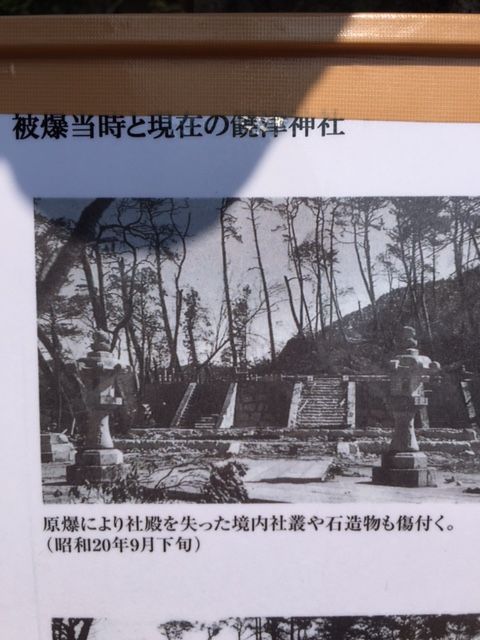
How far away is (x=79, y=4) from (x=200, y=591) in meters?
1.84

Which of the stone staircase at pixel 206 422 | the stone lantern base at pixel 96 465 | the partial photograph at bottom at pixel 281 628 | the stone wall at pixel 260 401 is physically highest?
the stone wall at pixel 260 401

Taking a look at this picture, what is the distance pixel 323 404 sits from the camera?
4.45 feet

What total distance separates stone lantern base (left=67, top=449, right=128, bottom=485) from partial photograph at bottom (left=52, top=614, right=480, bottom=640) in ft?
0.93

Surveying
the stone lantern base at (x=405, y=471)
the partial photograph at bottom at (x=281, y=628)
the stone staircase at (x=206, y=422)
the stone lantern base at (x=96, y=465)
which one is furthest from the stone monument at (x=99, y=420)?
the stone lantern base at (x=405, y=471)

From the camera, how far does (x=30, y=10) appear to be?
2285 millimetres

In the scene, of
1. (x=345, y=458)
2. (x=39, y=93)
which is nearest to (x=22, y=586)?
(x=345, y=458)

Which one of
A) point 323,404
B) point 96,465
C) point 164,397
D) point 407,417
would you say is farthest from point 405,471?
point 96,465

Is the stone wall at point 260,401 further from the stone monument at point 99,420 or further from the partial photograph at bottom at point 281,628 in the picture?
the partial photograph at bottom at point 281,628

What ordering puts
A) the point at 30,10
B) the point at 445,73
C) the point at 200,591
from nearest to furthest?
the point at 445,73
the point at 200,591
the point at 30,10

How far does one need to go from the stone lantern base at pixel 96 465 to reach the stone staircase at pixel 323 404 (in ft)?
1.19

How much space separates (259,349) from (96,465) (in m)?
0.39

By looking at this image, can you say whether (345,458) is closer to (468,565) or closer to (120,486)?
(468,565)

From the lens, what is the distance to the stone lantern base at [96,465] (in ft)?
4.52

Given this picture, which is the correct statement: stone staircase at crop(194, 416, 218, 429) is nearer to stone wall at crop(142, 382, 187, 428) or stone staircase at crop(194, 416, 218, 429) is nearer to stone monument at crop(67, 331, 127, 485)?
stone wall at crop(142, 382, 187, 428)
